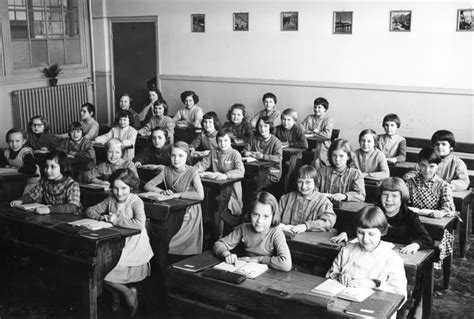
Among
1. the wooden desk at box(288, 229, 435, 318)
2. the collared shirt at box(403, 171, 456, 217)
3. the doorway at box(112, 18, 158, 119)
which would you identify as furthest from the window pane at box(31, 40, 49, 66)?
the wooden desk at box(288, 229, 435, 318)

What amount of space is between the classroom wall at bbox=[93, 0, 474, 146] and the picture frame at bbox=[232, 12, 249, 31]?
0.09m

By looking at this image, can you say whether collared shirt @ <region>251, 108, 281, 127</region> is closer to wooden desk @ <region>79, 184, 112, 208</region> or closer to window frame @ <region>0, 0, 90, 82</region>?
window frame @ <region>0, 0, 90, 82</region>

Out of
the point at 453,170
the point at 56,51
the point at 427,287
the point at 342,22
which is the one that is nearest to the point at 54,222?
the point at 427,287

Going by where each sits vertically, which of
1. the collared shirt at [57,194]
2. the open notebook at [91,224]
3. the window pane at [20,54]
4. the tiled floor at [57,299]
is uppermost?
the window pane at [20,54]

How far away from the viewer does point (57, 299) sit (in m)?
4.49

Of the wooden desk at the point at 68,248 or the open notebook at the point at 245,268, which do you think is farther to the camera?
the wooden desk at the point at 68,248

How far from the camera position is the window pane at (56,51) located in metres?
9.81

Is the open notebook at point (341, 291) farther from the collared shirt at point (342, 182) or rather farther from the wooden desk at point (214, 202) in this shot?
the wooden desk at point (214, 202)

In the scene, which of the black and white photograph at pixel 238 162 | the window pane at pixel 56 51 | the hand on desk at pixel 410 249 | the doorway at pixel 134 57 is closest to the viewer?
the black and white photograph at pixel 238 162

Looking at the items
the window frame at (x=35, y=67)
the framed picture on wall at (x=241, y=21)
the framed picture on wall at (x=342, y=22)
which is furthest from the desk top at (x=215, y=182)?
the window frame at (x=35, y=67)

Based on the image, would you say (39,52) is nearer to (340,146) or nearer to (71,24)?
(71,24)

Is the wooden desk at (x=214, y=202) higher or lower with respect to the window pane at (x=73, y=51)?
lower

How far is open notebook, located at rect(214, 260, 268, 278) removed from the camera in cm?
327

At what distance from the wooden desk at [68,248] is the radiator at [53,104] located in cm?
505
